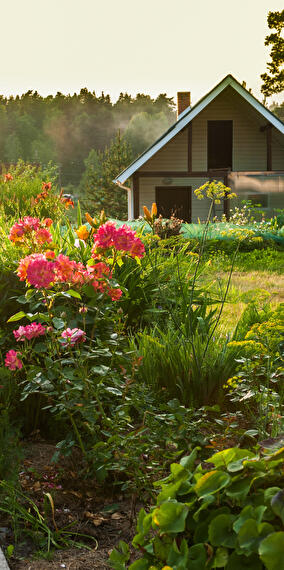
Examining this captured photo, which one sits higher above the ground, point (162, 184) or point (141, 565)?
point (162, 184)

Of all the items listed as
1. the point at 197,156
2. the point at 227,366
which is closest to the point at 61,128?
the point at 197,156

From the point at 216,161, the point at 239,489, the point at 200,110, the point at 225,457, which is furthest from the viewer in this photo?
the point at 216,161

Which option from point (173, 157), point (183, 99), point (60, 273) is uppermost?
point (183, 99)

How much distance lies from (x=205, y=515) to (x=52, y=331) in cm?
148

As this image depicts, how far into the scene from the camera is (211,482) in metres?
1.70

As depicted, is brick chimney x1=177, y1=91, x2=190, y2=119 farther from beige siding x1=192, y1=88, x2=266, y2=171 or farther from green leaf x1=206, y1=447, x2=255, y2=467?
green leaf x1=206, y1=447, x2=255, y2=467

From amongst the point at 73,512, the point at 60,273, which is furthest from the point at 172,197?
the point at 73,512

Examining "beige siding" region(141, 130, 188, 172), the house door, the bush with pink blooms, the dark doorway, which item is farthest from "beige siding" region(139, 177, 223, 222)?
the bush with pink blooms

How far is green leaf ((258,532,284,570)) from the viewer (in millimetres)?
1452

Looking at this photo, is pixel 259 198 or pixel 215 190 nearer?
pixel 215 190

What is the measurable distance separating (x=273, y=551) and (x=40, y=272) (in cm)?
183

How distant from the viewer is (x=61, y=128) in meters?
112

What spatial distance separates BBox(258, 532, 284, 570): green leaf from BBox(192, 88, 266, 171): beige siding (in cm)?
2292

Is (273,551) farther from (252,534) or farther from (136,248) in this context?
(136,248)
